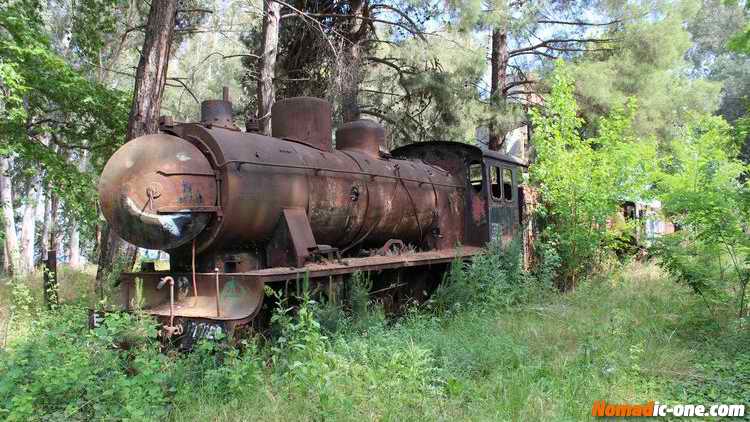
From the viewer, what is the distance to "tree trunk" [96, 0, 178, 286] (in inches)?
340

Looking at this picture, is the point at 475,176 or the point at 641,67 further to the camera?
the point at 641,67

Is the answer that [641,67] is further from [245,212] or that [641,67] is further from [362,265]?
[245,212]

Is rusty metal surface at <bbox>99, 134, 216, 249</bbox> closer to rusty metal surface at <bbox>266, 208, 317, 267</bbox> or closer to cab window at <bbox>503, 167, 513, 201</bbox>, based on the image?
rusty metal surface at <bbox>266, 208, 317, 267</bbox>

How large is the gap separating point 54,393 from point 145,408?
70 cm

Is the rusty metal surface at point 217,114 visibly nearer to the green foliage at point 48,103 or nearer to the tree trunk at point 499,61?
the green foliage at point 48,103

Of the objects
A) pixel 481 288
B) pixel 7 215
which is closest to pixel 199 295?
pixel 481 288

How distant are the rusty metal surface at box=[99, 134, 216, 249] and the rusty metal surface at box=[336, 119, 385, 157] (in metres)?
3.24

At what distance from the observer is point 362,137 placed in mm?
8516

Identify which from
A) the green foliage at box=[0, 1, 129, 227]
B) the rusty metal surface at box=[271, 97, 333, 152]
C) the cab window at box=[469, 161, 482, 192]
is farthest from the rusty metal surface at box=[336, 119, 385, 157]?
the green foliage at box=[0, 1, 129, 227]

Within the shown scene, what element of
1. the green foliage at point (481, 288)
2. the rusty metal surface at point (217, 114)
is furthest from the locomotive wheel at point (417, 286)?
the rusty metal surface at point (217, 114)

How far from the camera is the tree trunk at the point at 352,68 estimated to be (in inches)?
491

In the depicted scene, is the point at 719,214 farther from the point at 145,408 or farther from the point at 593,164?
the point at 145,408

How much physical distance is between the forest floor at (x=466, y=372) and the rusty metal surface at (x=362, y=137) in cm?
297

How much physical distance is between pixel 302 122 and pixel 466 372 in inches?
153
